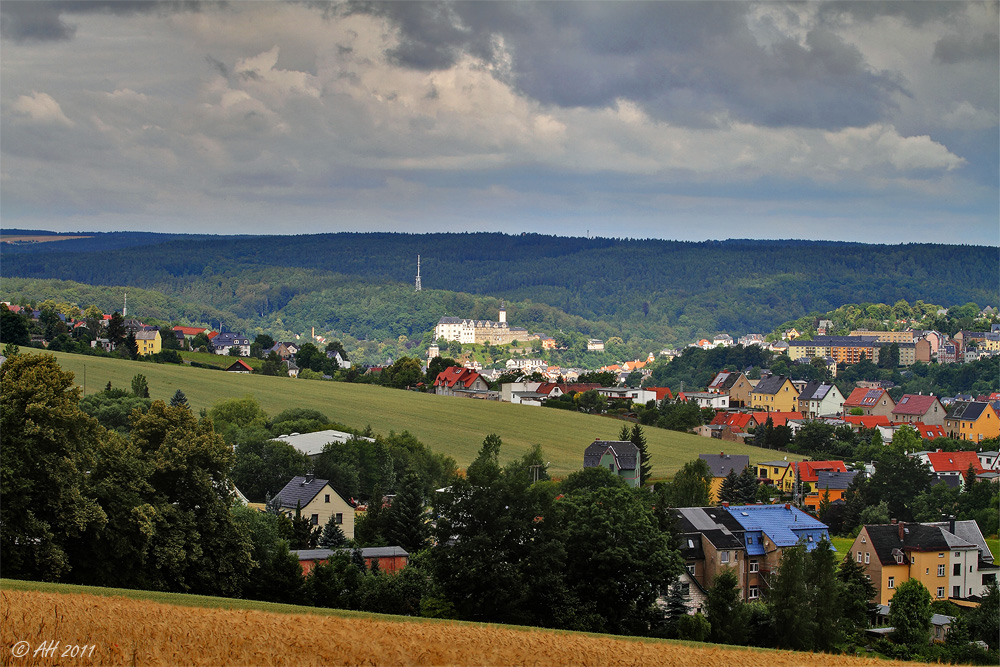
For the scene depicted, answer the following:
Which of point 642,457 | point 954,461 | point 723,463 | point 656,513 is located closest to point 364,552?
point 656,513

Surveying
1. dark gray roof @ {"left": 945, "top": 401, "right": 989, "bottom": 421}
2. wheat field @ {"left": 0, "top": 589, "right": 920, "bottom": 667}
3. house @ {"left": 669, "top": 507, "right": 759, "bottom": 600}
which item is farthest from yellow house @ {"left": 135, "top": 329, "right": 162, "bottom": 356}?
wheat field @ {"left": 0, "top": 589, "right": 920, "bottom": 667}

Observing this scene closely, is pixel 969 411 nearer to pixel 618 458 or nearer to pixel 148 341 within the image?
pixel 618 458

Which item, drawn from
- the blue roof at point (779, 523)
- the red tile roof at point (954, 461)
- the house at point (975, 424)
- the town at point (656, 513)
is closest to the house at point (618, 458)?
the town at point (656, 513)

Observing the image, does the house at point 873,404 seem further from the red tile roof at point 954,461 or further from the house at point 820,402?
the red tile roof at point 954,461

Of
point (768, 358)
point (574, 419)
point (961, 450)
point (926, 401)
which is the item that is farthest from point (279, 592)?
point (768, 358)

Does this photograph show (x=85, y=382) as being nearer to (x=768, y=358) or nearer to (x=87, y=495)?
(x=87, y=495)

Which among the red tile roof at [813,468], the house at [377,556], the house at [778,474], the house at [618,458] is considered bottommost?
the house at [778,474]

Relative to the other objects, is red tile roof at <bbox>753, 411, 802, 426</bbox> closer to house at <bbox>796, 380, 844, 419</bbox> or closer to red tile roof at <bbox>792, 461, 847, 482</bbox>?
house at <bbox>796, 380, 844, 419</bbox>
